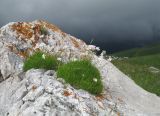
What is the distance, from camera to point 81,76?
16125 millimetres

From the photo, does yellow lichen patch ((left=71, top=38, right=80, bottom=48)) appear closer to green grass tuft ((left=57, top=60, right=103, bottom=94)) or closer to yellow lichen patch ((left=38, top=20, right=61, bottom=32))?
yellow lichen patch ((left=38, top=20, right=61, bottom=32))

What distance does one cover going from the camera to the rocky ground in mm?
14384

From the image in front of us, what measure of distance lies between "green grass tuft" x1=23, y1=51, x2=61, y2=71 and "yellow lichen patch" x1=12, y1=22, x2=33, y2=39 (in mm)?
3219

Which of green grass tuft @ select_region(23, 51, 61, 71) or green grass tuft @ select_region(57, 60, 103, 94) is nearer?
green grass tuft @ select_region(57, 60, 103, 94)

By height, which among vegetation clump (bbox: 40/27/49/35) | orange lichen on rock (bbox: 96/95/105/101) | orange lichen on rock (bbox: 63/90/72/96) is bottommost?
orange lichen on rock (bbox: 63/90/72/96)

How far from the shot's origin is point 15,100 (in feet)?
52.3

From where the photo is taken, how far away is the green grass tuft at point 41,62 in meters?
17.6

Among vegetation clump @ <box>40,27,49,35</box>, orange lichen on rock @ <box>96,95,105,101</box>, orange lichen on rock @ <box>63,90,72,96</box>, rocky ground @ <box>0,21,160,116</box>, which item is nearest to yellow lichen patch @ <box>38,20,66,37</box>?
rocky ground @ <box>0,21,160,116</box>

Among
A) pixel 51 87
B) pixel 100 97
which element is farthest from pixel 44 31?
pixel 51 87

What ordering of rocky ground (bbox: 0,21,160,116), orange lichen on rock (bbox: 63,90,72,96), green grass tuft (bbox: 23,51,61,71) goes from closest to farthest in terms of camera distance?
rocky ground (bbox: 0,21,160,116)
orange lichen on rock (bbox: 63,90,72,96)
green grass tuft (bbox: 23,51,61,71)

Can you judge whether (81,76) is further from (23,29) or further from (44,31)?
(23,29)

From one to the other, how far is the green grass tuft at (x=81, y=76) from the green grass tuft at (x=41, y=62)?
1.15 metres

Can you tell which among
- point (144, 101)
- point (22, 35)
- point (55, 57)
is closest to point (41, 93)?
point (55, 57)

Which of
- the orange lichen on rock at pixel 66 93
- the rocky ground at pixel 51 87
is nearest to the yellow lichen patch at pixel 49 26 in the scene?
the rocky ground at pixel 51 87
